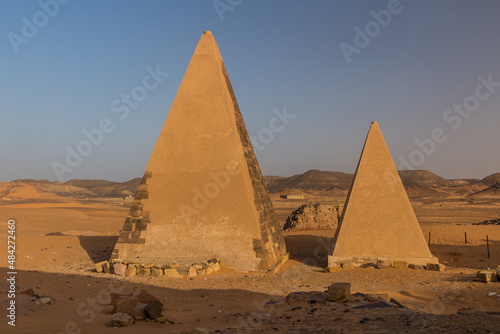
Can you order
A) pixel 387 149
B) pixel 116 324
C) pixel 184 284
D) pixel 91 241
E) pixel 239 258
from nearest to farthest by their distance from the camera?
1. pixel 116 324
2. pixel 184 284
3. pixel 239 258
4. pixel 387 149
5. pixel 91 241

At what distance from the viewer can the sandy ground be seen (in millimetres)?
5070

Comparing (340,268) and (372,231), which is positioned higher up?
(372,231)

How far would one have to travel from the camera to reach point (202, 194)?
10.6 metres

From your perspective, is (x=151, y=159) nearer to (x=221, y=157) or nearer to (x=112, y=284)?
(x=221, y=157)

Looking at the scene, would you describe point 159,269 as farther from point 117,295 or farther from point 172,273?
point 117,295

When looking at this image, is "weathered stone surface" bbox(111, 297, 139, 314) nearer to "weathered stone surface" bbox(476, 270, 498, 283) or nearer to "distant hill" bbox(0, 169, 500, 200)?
"weathered stone surface" bbox(476, 270, 498, 283)

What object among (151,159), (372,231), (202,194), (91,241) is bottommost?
(91,241)

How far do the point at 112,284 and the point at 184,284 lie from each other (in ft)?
5.11

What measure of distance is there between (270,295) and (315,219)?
1218cm

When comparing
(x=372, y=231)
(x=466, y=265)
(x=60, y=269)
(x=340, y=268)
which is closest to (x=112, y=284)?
(x=60, y=269)

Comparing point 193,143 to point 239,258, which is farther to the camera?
point 193,143

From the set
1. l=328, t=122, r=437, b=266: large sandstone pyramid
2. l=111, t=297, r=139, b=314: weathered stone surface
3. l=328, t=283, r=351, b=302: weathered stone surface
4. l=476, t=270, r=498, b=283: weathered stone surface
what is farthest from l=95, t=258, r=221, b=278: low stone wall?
l=476, t=270, r=498, b=283: weathered stone surface

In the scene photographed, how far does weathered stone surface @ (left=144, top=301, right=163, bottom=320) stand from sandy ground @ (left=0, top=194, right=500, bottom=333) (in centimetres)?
16

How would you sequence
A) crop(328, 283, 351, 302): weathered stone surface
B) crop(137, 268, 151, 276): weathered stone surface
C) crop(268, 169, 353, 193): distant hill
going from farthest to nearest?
Answer: crop(268, 169, 353, 193): distant hill < crop(137, 268, 151, 276): weathered stone surface < crop(328, 283, 351, 302): weathered stone surface
